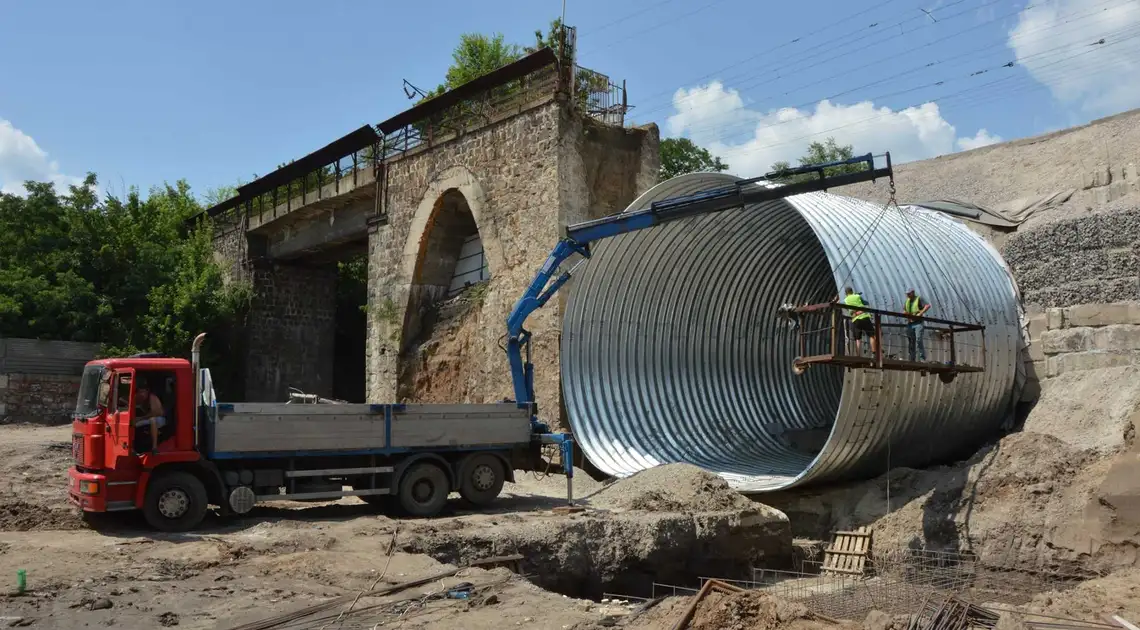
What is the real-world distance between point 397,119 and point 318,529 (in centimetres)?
1155

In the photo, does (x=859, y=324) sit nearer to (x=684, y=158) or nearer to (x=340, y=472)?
(x=340, y=472)

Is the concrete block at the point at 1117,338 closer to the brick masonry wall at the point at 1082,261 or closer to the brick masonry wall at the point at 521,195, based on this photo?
the brick masonry wall at the point at 1082,261

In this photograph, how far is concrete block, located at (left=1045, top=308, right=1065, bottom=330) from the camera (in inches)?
517

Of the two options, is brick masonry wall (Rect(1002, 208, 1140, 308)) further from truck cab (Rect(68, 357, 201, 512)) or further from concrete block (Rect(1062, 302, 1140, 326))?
truck cab (Rect(68, 357, 201, 512))

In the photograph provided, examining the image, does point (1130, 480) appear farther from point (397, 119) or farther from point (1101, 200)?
point (397, 119)

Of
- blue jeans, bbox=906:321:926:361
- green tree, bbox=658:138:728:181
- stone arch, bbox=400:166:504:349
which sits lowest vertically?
blue jeans, bbox=906:321:926:361

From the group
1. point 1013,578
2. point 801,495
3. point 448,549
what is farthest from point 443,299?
point 1013,578

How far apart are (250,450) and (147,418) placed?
1.08m

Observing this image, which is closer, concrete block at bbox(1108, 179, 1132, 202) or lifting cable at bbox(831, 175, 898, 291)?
lifting cable at bbox(831, 175, 898, 291)

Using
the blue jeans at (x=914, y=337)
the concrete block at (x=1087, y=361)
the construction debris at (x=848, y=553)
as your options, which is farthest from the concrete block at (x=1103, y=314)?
the construction debris at (x=848, y=553)

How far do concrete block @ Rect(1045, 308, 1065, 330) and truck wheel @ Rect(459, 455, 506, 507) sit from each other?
7939 mm

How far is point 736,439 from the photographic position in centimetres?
1522

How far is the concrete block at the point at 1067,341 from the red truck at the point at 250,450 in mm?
7630

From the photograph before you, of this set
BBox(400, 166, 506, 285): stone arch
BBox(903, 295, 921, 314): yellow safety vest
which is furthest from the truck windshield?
BBox(903, 295, 921, 314): yellow safety vest
